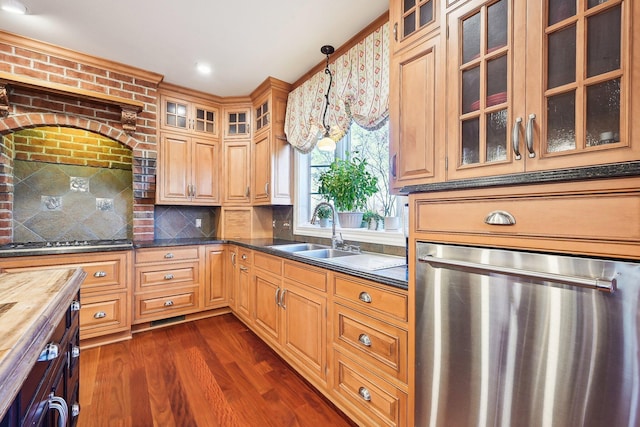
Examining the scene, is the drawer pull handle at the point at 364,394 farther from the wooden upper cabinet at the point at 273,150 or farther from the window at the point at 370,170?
the wooden upper cabinet at the point at 273,150

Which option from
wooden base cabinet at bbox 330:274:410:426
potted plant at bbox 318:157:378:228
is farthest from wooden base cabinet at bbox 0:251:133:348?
wooden base cabinet at bbox 330:274:410:426

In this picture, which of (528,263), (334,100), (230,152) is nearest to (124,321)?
(230,152)

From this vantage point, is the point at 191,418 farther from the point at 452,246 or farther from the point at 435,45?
the point at 435,45

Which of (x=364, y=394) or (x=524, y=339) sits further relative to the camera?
(x=364, y=394)

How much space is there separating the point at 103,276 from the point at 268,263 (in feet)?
4.93

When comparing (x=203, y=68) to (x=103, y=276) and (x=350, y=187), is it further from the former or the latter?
(x=103, y=276)

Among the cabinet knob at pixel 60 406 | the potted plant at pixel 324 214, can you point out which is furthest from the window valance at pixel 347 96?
the cabinet knob at pixel 60 406

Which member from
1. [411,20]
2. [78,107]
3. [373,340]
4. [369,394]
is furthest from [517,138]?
[78,107]

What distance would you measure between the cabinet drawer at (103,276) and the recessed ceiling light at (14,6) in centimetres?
194

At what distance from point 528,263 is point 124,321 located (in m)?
3.14

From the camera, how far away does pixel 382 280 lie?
52.7 inches

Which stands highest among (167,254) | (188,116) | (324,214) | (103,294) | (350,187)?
(188,116)

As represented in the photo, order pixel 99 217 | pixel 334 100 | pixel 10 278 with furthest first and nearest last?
pixel 99 217 < pixel 334 100 < pixel 10 278

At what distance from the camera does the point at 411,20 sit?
1479 millimetres
